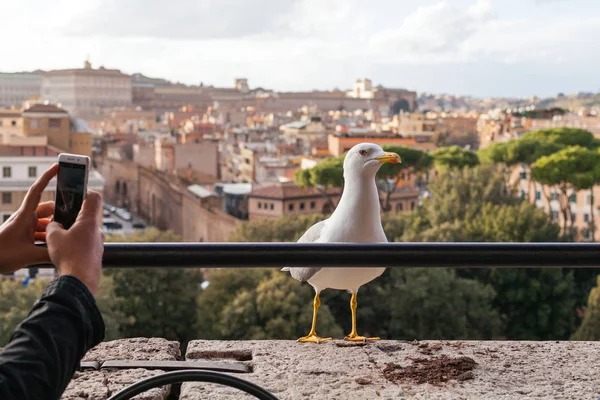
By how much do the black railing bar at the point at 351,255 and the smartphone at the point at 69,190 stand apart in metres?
0.26

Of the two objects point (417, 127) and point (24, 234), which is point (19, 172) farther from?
point (24, 234)

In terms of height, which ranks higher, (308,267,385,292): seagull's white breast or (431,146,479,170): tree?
(308,267,385,292): seagull's white breast

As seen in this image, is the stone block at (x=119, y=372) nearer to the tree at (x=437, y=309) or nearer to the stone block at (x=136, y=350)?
the stone block at (x=136, y=350)

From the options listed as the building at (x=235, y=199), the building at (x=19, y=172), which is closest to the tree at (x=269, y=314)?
the building at (x=19, y=172)

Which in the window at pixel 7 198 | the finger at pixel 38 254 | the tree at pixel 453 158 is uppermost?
the finger at pixel 38 254

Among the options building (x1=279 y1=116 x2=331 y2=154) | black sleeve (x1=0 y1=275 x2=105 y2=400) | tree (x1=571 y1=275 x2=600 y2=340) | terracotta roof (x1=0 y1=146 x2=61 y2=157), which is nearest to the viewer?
black sleeve (x1=0 y1=275 x2=105 y2=400)

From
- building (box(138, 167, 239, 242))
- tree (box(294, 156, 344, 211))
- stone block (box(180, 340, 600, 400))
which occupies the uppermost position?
stone block (box(180, 340, 600, 400))

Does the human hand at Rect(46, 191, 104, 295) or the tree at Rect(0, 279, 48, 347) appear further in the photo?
the tree at Rect(0, 279, 48, 347)

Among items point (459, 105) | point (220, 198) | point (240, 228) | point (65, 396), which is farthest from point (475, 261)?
point (459, 105)

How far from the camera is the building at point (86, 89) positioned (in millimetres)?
61938

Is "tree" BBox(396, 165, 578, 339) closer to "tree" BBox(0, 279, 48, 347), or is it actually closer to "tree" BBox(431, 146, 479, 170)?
"tree" BBox(431, 146, 479, 170)

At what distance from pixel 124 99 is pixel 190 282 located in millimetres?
55905

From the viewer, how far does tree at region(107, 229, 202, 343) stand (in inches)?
535

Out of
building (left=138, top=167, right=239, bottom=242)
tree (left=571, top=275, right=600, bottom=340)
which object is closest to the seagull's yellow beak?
tree (left=571, top=275, right=600, bottom=340)
